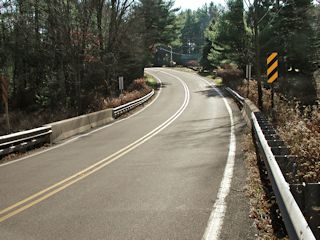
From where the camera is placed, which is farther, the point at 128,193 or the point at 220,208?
the point at 128,193

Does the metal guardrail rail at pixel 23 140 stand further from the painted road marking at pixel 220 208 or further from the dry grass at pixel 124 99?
the dry grass at pixel 124 99

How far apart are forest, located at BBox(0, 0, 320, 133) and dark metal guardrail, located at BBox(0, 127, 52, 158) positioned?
45.3ft

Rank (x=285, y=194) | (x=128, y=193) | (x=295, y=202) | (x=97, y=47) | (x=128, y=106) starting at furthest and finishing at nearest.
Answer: (x=97, y=47)
(x=128, y=106)
(x=128, y=193)
(x=285, y=194)
(x=295, y=202)

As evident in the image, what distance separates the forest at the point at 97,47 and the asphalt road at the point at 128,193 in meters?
18.3

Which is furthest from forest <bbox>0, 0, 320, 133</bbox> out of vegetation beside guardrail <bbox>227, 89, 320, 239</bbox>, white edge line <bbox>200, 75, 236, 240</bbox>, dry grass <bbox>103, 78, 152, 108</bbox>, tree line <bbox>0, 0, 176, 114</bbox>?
vegetation beside guardrail <bbox>227, 89, 320, 239</bbox>

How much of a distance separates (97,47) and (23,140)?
24.1 m

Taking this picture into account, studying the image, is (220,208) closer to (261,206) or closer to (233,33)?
(261,206)

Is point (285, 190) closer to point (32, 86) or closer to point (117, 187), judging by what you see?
point (117, 187)

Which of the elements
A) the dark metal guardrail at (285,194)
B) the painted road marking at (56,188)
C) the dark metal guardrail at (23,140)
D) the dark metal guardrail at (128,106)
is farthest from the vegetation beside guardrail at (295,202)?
the dark metal guardrail at (128,106)

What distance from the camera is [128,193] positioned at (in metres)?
7.70

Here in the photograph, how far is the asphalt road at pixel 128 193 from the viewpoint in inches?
229

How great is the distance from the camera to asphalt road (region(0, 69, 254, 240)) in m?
5.81

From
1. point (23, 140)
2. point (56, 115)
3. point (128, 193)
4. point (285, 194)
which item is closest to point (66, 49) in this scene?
point (56, 115)

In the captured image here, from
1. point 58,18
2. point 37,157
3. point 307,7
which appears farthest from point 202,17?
point 37,157
